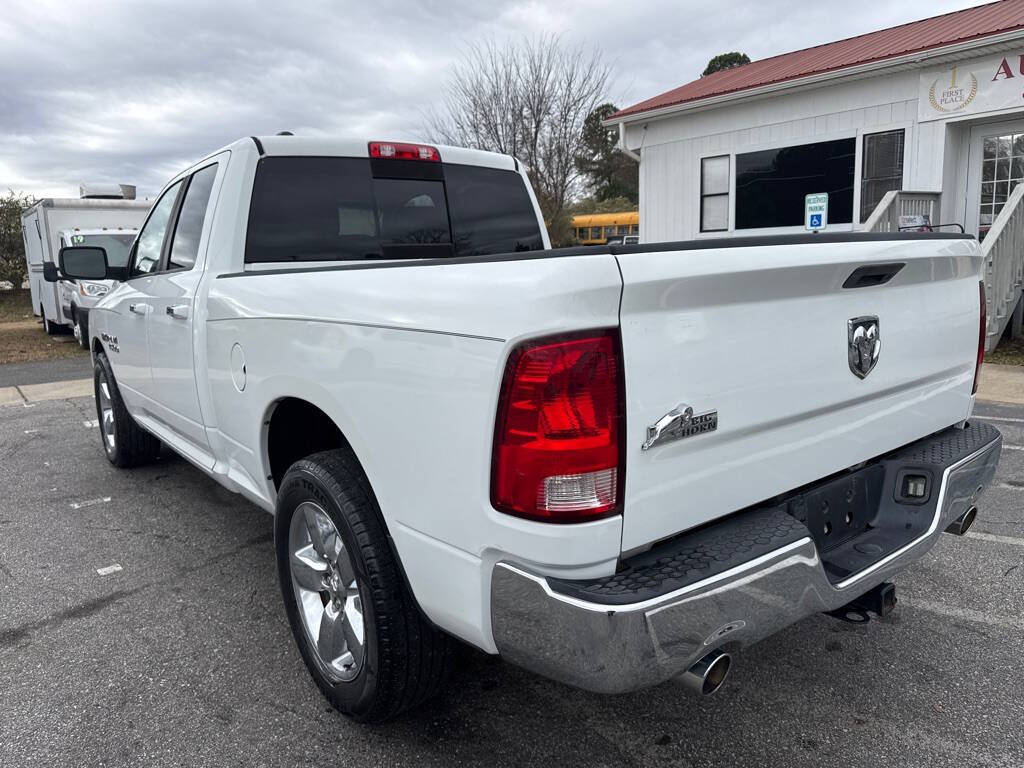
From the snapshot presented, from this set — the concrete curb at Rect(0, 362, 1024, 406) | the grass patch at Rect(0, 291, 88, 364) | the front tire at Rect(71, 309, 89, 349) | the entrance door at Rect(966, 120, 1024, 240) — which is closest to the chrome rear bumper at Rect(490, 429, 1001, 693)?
the concrete curb at Rect(0, 362, 1024, 406)

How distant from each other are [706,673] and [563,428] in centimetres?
68

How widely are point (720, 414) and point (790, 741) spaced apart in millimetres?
1151

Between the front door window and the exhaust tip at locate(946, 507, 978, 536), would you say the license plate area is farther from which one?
the front door window

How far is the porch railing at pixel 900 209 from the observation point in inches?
400

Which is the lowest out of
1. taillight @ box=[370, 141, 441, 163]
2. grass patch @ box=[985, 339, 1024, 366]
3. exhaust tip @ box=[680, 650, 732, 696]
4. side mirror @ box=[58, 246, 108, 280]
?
grass patch @ box=[985, 339, 1024, 366]

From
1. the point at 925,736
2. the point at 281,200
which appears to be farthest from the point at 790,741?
the point at 281,200

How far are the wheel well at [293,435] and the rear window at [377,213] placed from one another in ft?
2.74

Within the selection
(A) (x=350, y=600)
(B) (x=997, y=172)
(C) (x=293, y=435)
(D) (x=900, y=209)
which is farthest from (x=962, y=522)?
(B) (x=997, y=172)

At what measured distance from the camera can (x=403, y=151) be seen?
12.1ft

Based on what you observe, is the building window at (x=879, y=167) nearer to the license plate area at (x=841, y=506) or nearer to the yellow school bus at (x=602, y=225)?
the license plate area at (x=841, y=506)

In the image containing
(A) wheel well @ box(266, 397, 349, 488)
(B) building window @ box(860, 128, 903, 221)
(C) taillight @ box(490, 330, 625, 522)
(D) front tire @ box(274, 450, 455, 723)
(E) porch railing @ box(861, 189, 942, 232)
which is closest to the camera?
(C) taillight @ box(490, 330, 625, 522)

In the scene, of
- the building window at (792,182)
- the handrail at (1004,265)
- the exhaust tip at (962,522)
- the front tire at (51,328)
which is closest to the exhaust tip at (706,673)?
the exhaust tip at (962,522)

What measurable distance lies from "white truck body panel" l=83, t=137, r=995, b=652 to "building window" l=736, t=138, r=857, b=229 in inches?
413

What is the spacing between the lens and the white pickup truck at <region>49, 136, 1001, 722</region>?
1675mm
